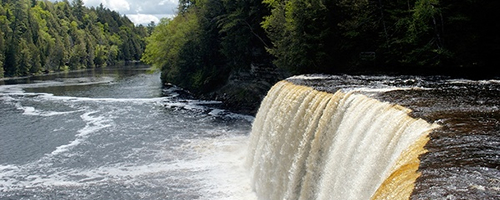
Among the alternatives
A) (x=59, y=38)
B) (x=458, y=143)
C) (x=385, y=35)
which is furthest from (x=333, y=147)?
(x=59, y=38)

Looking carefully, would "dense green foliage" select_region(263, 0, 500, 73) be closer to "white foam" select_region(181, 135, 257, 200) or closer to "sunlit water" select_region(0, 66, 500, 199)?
"sunlit water" select_region(0, 66, 500, 199)

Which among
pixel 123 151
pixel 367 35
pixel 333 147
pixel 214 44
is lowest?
pixel 123 151

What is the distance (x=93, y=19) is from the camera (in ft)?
516

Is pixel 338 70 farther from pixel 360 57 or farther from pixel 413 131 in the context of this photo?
pixel 413 131

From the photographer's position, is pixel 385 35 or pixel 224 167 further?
pixel 385 35

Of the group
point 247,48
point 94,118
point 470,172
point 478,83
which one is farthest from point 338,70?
point 470,172

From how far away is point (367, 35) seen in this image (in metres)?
23.1

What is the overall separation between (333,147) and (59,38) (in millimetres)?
109655

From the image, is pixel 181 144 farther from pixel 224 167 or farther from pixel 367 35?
pixel 367 35

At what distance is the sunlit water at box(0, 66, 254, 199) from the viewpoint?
49.0 feet

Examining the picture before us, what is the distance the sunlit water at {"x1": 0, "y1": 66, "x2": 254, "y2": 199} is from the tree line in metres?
5.65

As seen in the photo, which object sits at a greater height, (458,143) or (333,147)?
(458,143)

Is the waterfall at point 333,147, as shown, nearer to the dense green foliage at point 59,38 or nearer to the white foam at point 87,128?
the white foam at point 87,128

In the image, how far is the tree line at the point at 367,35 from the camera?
17.9 metres
